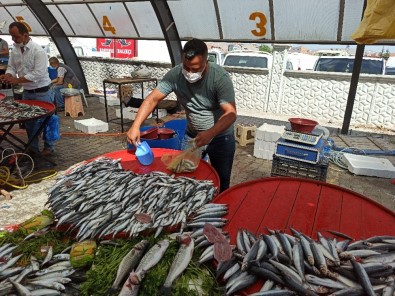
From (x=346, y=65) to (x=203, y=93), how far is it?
1067 centimetres

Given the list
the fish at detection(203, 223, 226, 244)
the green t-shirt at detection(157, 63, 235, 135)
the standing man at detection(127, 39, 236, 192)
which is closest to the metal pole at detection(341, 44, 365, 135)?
the green t-shirt at detection(157, 63, 235, 135)

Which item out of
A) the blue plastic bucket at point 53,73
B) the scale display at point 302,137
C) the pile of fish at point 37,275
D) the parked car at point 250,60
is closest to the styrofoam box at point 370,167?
the scale display at point 302,137

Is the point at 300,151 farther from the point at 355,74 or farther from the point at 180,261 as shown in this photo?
the point at 355,74

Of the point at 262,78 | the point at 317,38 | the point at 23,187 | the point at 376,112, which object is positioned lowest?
the point at 23,187

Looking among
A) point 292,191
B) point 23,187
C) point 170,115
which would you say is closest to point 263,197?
point 292,191

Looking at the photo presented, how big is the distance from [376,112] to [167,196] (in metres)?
10.9

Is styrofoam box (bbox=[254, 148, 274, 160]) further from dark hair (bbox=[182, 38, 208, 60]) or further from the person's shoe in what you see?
the person's shoe

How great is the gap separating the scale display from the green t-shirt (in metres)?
1.77

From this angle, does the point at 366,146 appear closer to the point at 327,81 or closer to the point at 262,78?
the point at 327,81

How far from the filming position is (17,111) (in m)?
5.55

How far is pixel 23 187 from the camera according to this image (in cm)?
523

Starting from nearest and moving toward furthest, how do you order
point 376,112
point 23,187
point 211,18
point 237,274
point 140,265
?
point 237,274 → point 140,265 → point 23,187 → point 211,18 → point 376,112

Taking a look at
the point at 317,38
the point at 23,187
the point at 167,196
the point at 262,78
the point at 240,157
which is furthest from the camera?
the point at 262,78

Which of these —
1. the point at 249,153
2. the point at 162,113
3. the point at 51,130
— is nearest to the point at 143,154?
the point at 51,130
